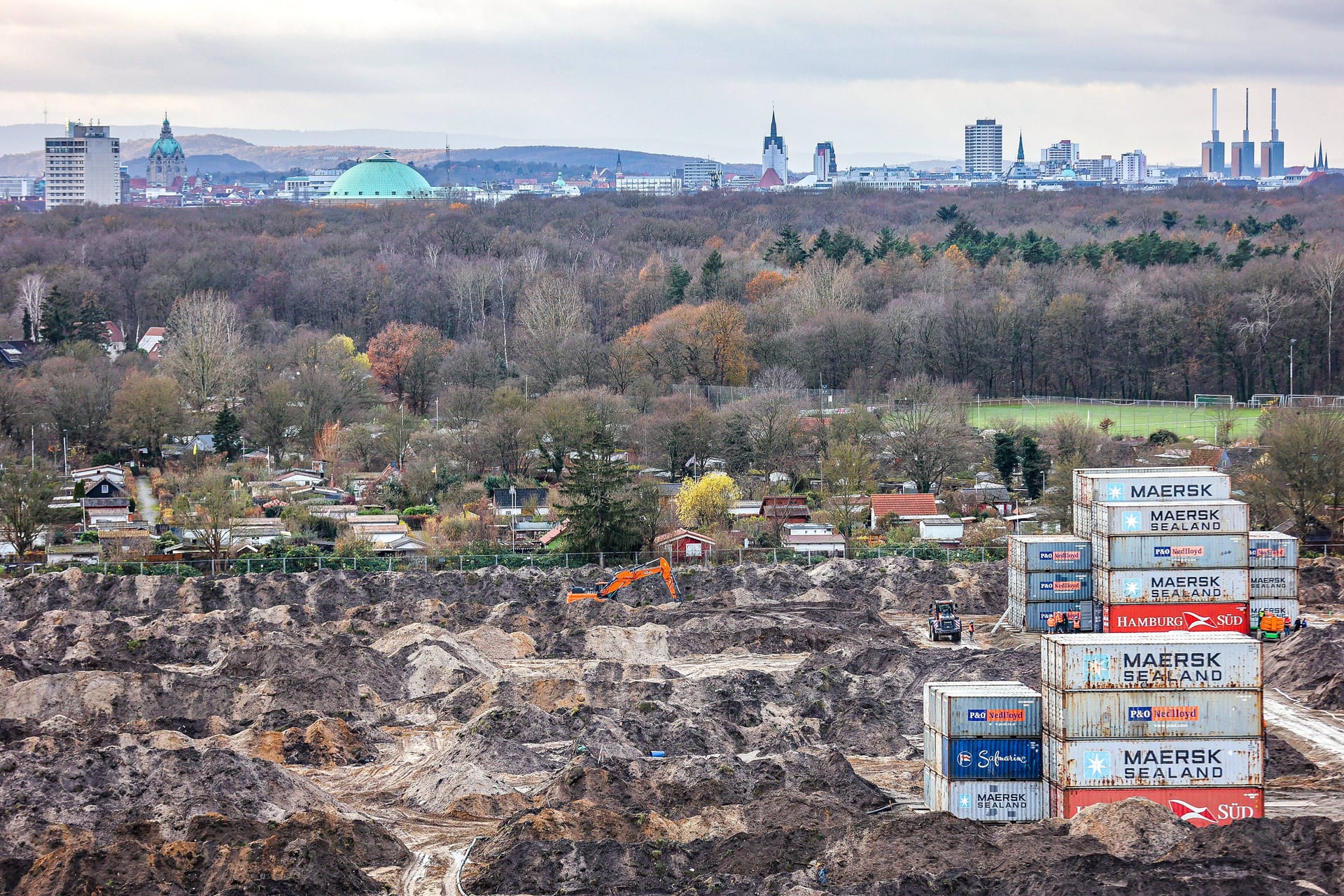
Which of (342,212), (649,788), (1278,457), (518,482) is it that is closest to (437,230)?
(342,212)

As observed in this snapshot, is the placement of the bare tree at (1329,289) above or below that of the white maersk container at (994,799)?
above

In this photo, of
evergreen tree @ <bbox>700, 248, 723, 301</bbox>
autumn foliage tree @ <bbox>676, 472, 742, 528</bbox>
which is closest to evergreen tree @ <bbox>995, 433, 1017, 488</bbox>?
autumn foliage tree @ <bbox>676, 472, 742, 528</bbox>

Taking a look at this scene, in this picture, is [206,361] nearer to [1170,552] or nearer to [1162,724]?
[1170,552]

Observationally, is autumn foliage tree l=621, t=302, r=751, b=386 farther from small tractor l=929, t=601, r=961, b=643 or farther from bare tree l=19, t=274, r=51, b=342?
small tractor l=929, t=601, r=961, b=643

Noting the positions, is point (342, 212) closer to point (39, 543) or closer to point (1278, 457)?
point (39, 543)

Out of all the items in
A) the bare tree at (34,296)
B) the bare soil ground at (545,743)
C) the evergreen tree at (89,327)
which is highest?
the bare tree at (34,296)

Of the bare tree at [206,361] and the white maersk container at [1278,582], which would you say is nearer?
the white maersk container at [1278,582]

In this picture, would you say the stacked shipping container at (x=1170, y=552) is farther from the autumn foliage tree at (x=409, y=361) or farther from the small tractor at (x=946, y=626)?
the autumn foliage tree at (x=409, y=361)

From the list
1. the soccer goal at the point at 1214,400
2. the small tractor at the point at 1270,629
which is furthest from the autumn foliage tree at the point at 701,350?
the small tractor at the point at 1270,629
